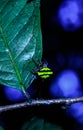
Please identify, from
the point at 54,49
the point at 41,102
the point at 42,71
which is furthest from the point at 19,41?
the point at 54,49

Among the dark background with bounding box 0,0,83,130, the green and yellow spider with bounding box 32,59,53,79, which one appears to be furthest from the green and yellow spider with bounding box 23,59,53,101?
the dark background with bounding box 0,0,83,130

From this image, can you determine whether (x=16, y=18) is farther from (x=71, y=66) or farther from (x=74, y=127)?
(x=71, y=66)

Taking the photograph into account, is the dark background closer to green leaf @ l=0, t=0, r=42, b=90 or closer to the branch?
green leaf @ l=0, t=0, r=42, b=90

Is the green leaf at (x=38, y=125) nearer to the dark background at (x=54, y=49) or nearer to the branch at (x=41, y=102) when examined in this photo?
the branch at (x=41, y=102)

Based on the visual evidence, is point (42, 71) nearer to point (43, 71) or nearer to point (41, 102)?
point (43, 71)

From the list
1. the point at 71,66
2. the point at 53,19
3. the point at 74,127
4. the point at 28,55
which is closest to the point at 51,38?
the point at 53,19

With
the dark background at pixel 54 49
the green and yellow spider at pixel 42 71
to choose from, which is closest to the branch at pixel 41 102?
the green and yellow spider at pixel 42 71

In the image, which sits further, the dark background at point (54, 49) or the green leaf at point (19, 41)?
the dark background at point (54, 49)
